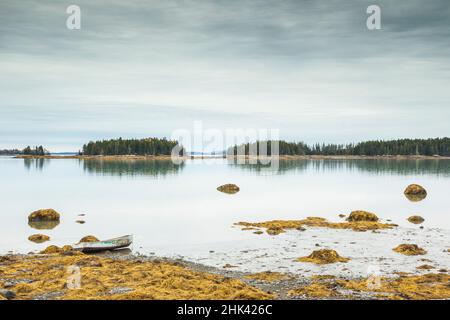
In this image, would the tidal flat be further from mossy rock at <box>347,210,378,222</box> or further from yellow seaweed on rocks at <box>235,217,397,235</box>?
mossy rock at <box>347,210,378,222</box>

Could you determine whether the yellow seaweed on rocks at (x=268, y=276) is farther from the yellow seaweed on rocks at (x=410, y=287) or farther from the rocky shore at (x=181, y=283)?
the yellow seaweed on rocks at (x=410, y=287)

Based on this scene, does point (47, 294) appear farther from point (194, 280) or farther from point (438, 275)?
point (438, 275)

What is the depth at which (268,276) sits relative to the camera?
2334cm

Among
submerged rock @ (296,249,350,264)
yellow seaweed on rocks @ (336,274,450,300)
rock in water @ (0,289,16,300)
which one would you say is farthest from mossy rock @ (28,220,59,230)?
yellow seaweed on rocks @ (336,274,450,300)

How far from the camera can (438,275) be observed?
23344mm

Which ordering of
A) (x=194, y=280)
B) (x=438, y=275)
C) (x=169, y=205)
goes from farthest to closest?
(x=169, y=205) → (x=438, y=275) → (x=194, y=280)

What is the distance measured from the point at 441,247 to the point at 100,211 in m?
40.4

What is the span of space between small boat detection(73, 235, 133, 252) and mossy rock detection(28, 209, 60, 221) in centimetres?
1707

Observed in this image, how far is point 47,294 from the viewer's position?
19422 mm

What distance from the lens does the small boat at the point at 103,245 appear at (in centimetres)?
3041

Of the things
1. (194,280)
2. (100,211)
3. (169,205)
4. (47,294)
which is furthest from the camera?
(169,205)
